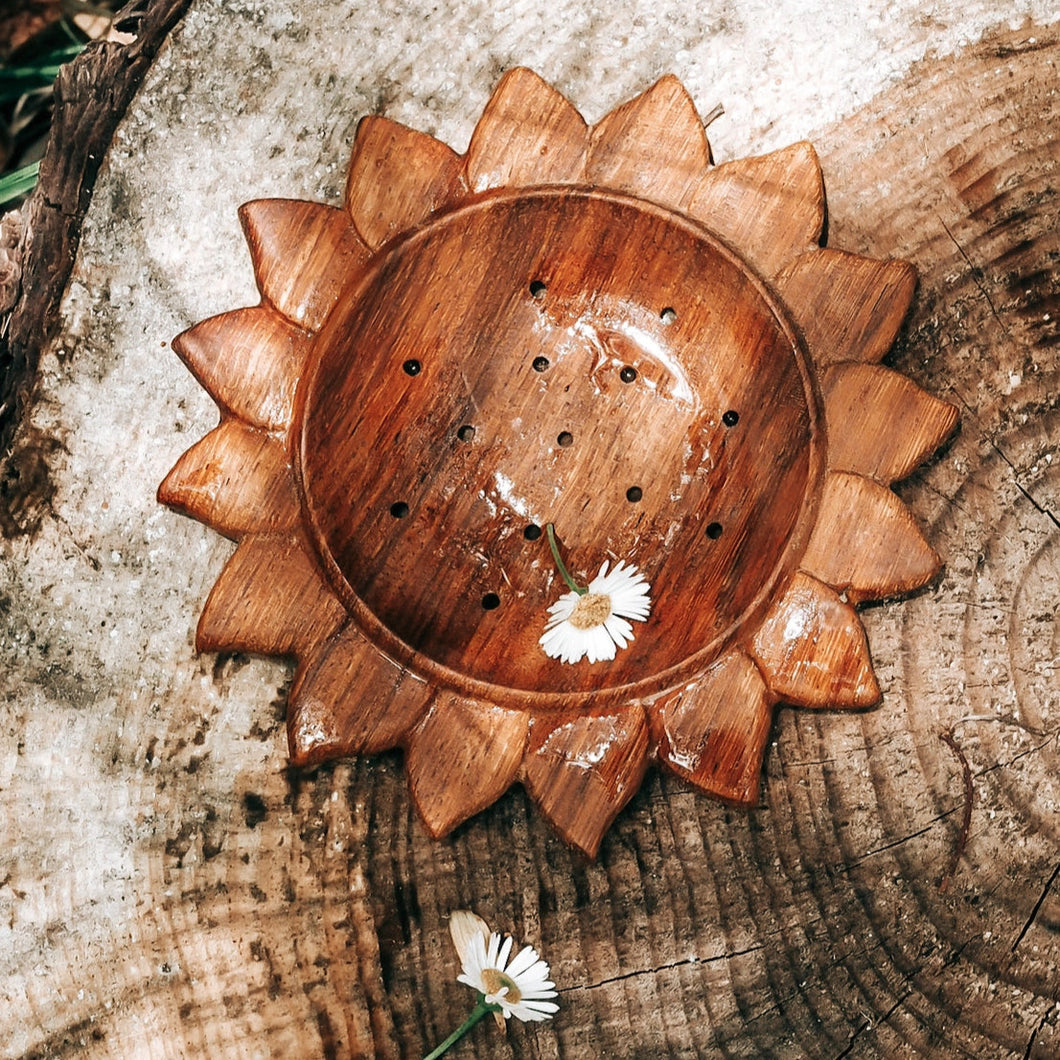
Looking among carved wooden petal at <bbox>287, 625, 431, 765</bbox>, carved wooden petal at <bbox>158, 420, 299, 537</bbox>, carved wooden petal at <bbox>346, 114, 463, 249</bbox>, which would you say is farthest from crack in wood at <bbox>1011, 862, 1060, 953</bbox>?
carved wooden petal at <bbox>346, 114, 463, 249</bbox>

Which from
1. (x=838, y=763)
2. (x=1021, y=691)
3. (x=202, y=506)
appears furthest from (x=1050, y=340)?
(x=202, y=506)

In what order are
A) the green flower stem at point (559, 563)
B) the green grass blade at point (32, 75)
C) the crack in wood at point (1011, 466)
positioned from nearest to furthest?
the green flower stem at point (559, 563)
the crack in wood at point (1011, 466)
the green grass blade at point (32, 75)

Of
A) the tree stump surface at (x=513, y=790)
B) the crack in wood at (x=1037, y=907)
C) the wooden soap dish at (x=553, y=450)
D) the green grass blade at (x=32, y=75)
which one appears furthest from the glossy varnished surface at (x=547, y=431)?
the green grass blade at (x=32, y=75)

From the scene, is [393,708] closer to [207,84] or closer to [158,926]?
[158,926]

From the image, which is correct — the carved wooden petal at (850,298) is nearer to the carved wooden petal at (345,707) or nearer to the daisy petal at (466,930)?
the carved wooden petal at (345,707)

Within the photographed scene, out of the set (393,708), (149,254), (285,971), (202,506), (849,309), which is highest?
(149,254)

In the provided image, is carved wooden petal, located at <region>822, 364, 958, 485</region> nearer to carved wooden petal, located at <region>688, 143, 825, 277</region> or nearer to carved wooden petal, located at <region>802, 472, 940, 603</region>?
carved wooden petal, located at <region>802, 472, 940, 603</region>

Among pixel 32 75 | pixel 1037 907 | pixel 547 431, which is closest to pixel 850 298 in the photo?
pixel 547 431
